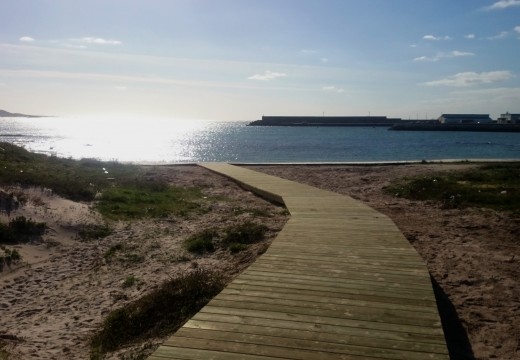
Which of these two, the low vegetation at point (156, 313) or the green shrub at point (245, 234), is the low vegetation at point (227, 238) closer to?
the green shrub at point (245, 234)

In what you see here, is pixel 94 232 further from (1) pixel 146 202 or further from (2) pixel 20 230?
(1) pixel 146 202

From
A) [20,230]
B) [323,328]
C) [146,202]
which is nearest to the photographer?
[323,328]

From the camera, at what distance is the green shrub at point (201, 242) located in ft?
38.8

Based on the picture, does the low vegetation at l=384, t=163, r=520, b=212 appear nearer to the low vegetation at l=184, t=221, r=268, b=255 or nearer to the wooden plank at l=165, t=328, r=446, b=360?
the low vegetation at l=184, t=221, r=268, b=255

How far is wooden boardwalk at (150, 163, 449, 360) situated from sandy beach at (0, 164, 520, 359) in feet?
3.09

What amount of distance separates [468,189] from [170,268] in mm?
12452

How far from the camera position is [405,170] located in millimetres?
26625

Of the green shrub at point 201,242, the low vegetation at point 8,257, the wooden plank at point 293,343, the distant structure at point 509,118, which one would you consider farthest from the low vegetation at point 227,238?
the distant structure at point 509,118

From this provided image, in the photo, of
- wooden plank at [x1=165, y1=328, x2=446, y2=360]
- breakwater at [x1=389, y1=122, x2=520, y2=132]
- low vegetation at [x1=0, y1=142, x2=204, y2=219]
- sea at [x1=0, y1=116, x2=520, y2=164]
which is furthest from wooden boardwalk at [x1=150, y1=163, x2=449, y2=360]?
breakwater at [x1=389, y1=122, x2=520, y2=132]

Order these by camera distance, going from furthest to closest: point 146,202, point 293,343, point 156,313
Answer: point 146,202
point 156,313
point 293,343

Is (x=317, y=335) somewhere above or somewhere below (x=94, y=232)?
above

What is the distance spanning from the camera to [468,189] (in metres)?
18.5

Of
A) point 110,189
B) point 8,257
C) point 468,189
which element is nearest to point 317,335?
point 8,257

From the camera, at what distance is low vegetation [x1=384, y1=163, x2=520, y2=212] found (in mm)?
15938
